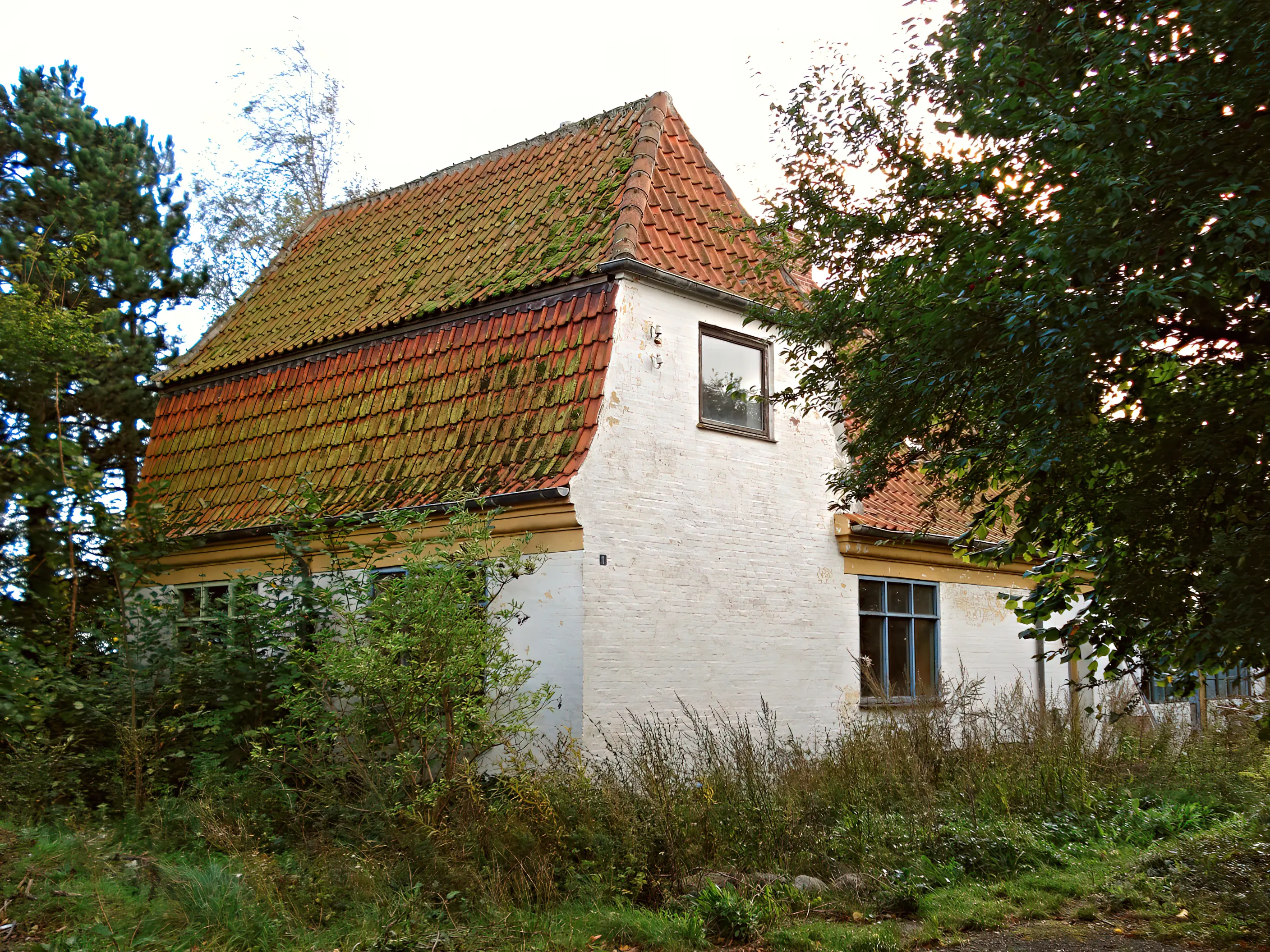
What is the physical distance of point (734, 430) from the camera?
12414 mm

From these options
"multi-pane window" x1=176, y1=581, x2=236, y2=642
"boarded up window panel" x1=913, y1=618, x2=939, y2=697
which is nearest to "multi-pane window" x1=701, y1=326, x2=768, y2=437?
"boarded up window panel" x1=913, y1=618, x2=939, y2=697

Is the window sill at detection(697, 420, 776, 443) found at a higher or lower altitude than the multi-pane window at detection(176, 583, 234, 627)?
higher

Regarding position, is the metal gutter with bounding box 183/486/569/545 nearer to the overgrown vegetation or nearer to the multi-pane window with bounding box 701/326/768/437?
the overgrown vegetation

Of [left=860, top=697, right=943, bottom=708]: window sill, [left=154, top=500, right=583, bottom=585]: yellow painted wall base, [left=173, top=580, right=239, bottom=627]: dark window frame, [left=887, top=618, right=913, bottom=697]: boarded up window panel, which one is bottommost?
[left=860, top=697, right=943, bottom=708]: window sill

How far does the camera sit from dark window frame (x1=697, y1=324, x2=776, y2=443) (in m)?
12.2

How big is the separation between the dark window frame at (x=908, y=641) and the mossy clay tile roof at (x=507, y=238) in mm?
4518

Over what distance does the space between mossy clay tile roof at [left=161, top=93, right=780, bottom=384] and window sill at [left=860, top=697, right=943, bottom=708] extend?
4.88m

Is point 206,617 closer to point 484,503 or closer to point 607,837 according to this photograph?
point 484,503

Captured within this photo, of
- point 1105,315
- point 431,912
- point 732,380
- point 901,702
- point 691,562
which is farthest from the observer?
point 901,702

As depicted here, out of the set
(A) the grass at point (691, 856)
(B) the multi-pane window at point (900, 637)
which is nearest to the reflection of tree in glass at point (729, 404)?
(B) the multi-pane window at point (900, 637)

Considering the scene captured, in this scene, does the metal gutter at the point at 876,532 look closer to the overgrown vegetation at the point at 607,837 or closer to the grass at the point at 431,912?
the overgrown vegetation at the point at 607,837

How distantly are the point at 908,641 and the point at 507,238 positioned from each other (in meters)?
7.73

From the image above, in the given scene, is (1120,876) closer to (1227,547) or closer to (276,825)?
(1227,547)

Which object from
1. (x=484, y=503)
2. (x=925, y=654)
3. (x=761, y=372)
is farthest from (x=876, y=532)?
(x=484, y=503)
